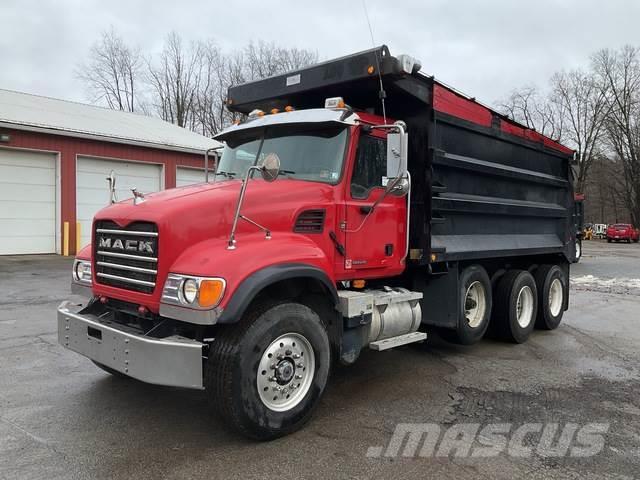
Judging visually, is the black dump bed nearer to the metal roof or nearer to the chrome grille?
the chrome grille

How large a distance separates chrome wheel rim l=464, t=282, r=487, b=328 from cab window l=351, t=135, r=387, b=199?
2266 mm

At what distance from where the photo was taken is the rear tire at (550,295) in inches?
315

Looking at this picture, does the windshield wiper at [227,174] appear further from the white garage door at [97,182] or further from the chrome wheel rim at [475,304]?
the white garage door at [97,182]

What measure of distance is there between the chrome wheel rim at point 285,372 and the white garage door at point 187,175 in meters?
17.2

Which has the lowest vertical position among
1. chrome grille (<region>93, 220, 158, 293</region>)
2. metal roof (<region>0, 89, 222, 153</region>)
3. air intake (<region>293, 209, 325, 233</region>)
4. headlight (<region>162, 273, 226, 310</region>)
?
headlight (<region>162, 273, 226, 310</region>)

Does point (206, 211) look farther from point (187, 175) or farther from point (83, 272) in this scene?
point (187, 175)

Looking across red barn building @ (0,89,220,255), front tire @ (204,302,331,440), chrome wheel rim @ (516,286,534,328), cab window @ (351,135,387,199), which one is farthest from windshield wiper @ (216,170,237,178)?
red barn building @ (0,89,220,255)

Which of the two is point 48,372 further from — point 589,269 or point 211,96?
point 211,96

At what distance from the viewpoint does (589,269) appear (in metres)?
18.5

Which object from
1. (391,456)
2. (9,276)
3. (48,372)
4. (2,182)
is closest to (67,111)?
(2,182)

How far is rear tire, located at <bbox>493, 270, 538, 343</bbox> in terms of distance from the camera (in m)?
7.02

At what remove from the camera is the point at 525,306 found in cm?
757

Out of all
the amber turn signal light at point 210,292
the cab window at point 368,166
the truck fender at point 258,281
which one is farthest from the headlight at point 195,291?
the cab window at point 368,166

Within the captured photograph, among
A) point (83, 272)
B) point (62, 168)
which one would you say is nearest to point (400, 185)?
point (83, 272)
